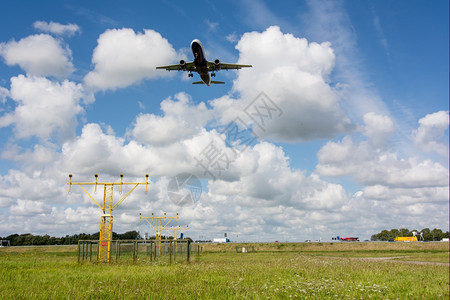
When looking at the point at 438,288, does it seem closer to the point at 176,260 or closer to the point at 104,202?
the point at 176,260

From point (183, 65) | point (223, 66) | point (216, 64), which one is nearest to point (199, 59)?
point (183, 65)

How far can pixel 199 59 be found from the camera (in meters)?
45.3

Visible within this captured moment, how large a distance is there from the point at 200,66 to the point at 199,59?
3.95ft

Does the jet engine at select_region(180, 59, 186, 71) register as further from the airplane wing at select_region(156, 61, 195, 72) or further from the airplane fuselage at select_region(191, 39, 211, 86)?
the airplane fuselage at select_region(191, 39, 211, 86)

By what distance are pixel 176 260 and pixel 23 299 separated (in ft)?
63.3

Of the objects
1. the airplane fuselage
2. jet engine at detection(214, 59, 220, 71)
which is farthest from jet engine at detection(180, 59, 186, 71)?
jet engine at detection(214, 59, 220, 71)

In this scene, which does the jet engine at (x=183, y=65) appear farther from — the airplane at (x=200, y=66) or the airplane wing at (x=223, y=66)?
the airplane wing at (x=223, y=66)

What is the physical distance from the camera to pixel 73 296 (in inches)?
515

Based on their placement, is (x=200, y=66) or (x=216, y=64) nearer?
(x=200, y=66)

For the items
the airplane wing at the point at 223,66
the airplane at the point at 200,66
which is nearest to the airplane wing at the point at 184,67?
the airplane at the point at 200,66

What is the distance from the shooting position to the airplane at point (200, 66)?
146 feet

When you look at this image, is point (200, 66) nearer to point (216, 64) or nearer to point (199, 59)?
point (199, 59)

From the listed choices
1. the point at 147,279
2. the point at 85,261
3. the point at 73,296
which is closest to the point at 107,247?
the point at 85,261

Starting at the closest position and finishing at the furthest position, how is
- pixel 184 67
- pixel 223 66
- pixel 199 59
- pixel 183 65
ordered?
pixel 199 59, pixel 183 65, pixel 184 67, pixel 223 66
